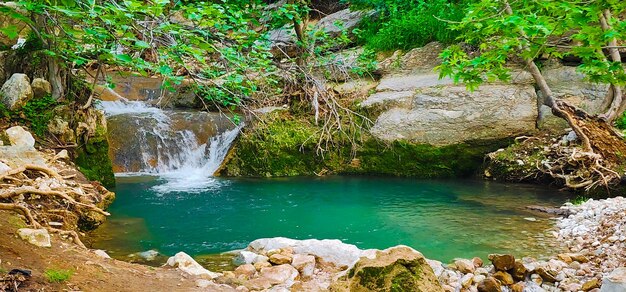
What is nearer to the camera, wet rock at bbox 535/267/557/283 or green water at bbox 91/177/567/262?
wet rock at bbox 535/267/557/283

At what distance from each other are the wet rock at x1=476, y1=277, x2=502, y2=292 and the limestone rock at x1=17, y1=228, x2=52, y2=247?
3544 millimetres

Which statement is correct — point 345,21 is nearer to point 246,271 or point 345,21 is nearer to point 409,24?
point 409,24

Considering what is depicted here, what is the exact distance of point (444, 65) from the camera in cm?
489

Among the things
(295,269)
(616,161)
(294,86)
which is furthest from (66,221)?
(616,161)

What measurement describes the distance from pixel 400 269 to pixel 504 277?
1.56 meters

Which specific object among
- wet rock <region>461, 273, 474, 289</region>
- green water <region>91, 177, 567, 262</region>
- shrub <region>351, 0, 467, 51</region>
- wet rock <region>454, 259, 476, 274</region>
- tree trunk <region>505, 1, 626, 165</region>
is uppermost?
shrub <region>351, 0, 467, 51</region>

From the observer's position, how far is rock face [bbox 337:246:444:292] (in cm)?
319

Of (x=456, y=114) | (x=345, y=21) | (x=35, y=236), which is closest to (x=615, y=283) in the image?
(x=35, y=236)

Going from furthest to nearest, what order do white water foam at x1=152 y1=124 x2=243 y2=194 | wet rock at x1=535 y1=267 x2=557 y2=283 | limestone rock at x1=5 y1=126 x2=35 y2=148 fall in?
white water foam at x1=152 y1=124 x2=243 y2=194 < limestone rock at x1=5 y1=126 x2=35 y2=148 < wet rock at x1=535 y1=267 x2=557 y2=283

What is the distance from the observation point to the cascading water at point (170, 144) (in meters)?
10.8

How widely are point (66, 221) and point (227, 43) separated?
2420 mm

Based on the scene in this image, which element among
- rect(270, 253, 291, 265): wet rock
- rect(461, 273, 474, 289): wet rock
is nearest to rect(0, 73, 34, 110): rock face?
rect(270, 253, 291, 265): wet rock

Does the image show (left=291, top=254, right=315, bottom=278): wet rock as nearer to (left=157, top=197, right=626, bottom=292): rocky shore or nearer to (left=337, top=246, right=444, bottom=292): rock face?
(left=157, top=197, right=626, bottom=292): rocky shore

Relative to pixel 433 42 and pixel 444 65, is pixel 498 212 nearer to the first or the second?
pixel 444 65
